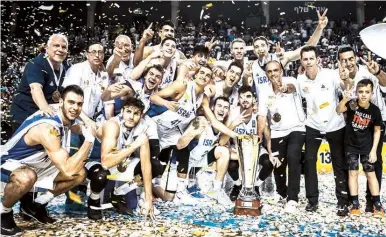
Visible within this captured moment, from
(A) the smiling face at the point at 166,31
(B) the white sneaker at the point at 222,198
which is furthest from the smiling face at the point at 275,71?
(A) the smiling face at the point at 166,31

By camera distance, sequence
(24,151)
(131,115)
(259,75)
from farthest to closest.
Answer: (259,75)
(131,115)
(24,151)

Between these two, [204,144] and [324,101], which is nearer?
[324,101]

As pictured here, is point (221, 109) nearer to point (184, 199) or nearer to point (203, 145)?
point (203, 145)

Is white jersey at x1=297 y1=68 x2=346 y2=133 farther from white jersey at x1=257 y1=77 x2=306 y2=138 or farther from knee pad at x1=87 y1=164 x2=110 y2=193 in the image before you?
knee pad at x1=87 y1=164 x2=110 y2=193

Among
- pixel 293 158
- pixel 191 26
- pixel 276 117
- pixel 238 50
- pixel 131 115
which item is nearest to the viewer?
pixel 131 115

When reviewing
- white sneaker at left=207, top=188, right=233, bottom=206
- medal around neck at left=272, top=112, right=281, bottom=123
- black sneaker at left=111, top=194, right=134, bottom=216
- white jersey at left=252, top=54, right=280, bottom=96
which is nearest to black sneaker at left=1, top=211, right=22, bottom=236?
black sneaker at left=111, top=194, right=134, bottom=216

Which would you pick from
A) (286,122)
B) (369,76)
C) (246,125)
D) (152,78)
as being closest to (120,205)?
(152,78)

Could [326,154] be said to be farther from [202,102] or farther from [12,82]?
[12,82]

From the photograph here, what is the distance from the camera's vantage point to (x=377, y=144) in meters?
3.48

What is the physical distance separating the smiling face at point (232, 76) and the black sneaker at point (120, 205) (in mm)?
1563

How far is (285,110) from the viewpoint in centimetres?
375

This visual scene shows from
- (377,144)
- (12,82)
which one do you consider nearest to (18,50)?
(12,82)

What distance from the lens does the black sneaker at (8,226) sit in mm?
2680

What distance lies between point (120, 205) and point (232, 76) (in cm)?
167
